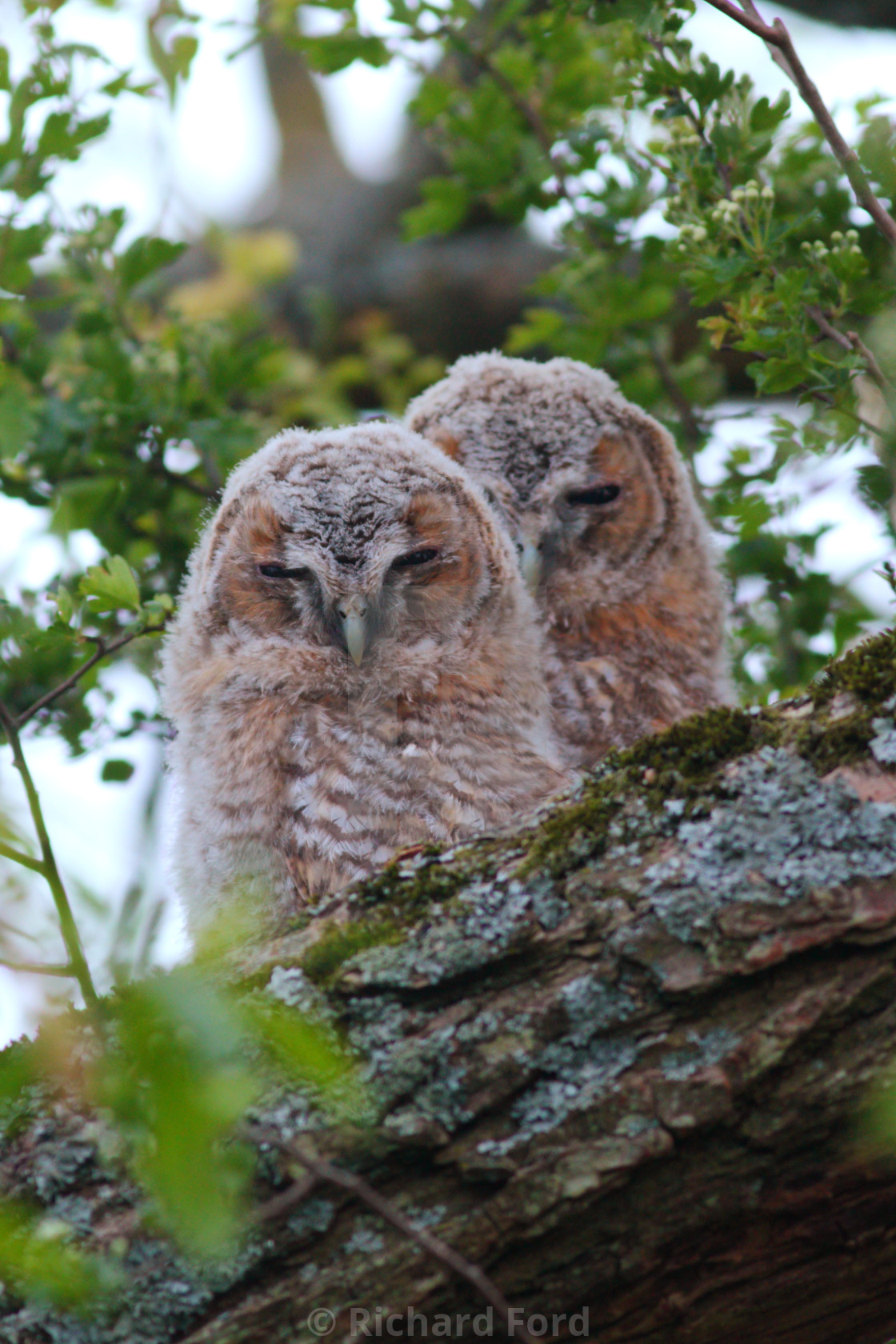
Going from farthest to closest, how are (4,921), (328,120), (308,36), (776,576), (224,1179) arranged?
(328,120) → (776,576) → (308,36) → (4,921) → (224,1179)

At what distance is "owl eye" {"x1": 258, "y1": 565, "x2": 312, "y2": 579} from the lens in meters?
2.42

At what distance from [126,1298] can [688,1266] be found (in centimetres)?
68

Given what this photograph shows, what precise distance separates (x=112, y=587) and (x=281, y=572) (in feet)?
1.62

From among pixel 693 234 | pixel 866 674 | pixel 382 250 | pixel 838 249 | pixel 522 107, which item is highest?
pixel 382 250

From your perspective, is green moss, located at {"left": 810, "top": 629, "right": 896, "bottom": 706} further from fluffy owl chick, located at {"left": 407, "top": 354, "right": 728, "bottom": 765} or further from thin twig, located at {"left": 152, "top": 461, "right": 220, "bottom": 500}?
thin twig, located at {"left": 152, "top": 461, "right": 220, "bottom": 500}

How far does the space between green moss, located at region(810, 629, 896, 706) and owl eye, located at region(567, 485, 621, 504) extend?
1.36 m

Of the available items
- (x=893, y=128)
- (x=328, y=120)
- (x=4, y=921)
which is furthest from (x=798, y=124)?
(x=328, y=120)

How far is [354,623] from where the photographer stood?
231 cm

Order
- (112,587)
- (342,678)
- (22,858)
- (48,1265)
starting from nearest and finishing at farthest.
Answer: (48,1265) < (22,858) < (112,587) < (342,678)

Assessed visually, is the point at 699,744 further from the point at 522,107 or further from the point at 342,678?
the point at 522,107

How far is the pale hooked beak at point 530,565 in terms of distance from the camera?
2.91m

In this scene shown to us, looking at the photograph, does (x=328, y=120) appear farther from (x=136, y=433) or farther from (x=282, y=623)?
(x=282, y=623)

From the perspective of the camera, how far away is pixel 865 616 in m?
2.87

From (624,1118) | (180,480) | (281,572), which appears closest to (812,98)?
(281,572)
